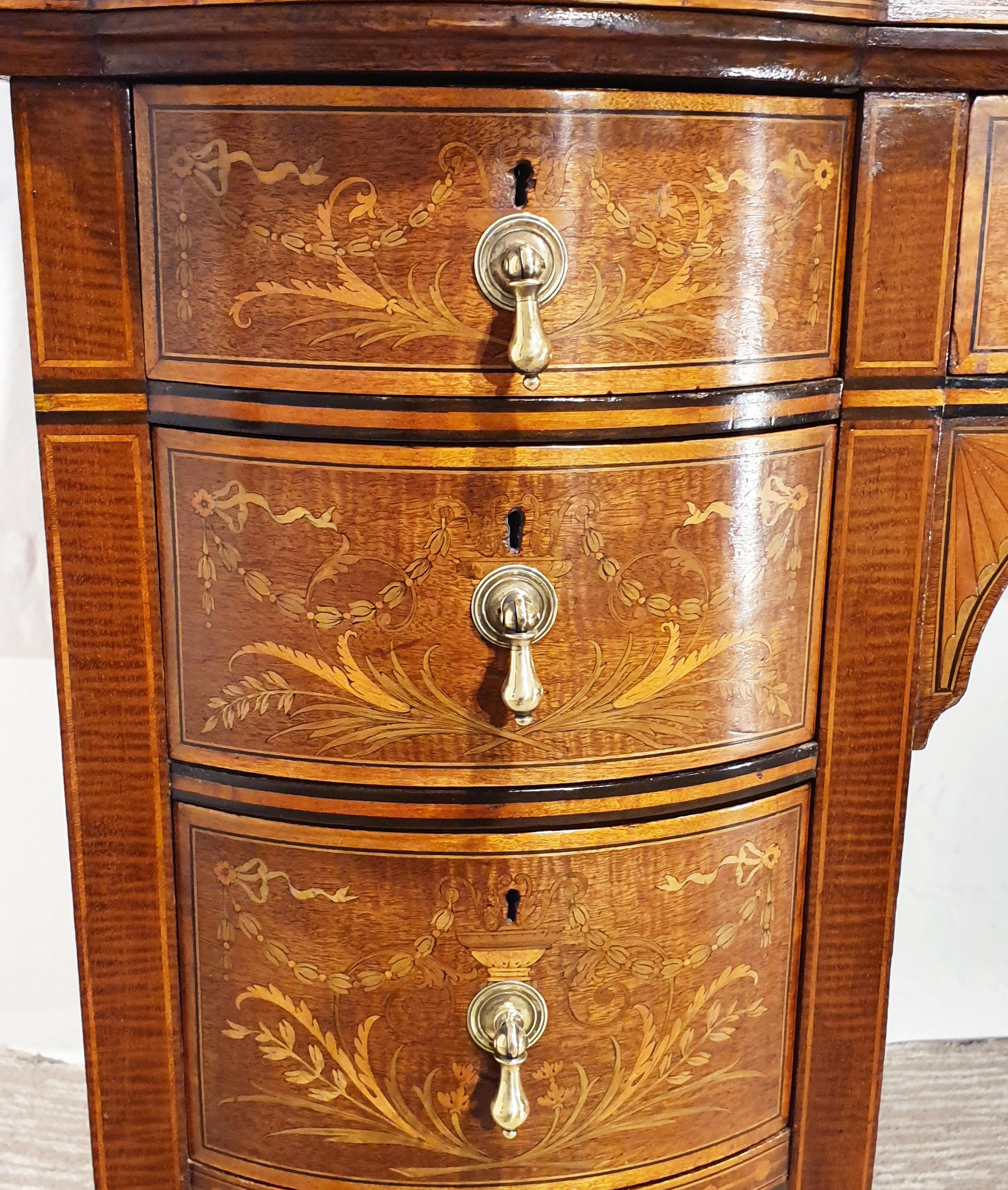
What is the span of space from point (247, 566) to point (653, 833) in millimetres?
278

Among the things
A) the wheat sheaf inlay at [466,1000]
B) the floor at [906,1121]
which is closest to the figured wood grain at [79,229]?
the wheat sheaf inlay at [466,1000]

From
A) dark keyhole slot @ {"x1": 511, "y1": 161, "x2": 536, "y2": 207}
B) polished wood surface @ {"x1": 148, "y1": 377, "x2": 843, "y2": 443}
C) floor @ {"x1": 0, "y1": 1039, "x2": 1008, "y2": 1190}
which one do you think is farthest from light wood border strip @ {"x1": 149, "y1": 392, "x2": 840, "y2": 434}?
floor @ {"x1": 0, "y1": 1039, "x2": 1008, "y2": 1190}

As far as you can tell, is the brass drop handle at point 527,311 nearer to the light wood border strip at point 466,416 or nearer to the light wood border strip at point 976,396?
the light wood border strip at point 466,416

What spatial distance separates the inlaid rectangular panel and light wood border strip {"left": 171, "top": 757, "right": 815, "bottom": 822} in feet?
0.90

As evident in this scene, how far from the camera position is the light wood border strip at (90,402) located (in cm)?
74

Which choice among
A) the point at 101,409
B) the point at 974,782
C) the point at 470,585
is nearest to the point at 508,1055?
the point at 470,585

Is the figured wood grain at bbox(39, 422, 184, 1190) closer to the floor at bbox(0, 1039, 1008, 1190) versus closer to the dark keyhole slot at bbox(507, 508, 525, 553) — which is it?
the dark keyhole slot at bbox(507, 508, 525, 553)

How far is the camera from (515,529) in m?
0.72

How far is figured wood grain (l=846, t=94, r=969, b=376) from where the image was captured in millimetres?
733

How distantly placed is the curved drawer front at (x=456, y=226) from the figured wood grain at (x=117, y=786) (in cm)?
8

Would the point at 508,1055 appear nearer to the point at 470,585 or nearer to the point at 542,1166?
the point at 542,1166

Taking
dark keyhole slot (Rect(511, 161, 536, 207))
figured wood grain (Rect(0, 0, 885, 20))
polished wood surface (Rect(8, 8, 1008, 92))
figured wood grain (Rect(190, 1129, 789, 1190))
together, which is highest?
figured wood grain (Rect(0, 0, 885, 20))

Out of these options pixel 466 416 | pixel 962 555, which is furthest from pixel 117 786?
pixel 962 555

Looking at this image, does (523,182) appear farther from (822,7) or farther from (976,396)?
(976,396)
